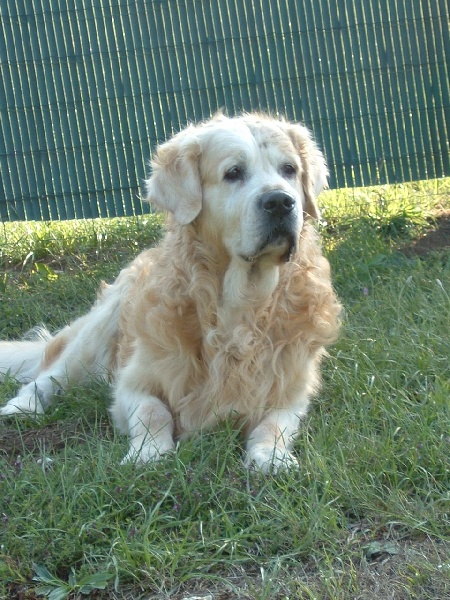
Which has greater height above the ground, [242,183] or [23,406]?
[242,183]

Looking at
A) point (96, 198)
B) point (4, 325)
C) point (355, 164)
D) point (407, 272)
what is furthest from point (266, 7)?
point (4, 325)

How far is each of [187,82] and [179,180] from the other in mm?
2822

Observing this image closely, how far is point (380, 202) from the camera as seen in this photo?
6.64m

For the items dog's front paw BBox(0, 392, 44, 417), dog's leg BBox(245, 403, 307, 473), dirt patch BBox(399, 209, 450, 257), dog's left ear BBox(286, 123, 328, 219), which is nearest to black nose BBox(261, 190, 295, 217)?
dog's left ear BBox(286, 123, 328, 219)

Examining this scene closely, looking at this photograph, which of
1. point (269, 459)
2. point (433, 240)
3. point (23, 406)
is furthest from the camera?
point (433, 240)

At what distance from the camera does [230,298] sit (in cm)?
379

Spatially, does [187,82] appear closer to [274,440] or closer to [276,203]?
Answer: [276,203]

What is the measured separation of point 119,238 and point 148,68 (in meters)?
1.19

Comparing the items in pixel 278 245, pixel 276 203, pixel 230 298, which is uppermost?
pixel 276 203

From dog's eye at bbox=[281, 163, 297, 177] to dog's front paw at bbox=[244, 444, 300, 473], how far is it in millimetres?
1130

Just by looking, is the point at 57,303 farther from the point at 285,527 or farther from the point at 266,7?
the point at 285,527

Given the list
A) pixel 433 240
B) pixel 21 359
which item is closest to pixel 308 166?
pixel 21 359

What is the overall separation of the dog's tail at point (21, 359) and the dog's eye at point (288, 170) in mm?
1800

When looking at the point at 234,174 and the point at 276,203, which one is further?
the point at 234,174
